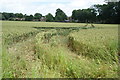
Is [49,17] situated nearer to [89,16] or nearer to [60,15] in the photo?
[60,15]

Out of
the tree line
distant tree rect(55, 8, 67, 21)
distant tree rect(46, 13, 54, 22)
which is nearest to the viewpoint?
distant tree rect(55, 8, 67, 21)

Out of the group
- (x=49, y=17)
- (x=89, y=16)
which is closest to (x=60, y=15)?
(x=49, y=17)

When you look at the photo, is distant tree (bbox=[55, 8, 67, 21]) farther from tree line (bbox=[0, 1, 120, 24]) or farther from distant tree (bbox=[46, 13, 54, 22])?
distant tree (bbox=[46, 13, 54, 22])

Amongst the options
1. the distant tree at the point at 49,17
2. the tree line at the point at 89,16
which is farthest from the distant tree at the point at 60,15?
the distant tree at the point at 49,17

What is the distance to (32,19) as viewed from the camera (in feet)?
139

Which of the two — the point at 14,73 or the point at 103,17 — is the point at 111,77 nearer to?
the point at 14,73

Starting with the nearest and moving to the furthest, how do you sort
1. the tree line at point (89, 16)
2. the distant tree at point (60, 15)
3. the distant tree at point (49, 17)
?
the distant tree at point (60, 15)
the distant tree at point (49, 17)
the tree line at point (89, 16)

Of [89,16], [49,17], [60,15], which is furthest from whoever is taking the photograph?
[89,16]

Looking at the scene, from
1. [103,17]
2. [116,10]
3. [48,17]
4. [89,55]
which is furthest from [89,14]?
[89,55]

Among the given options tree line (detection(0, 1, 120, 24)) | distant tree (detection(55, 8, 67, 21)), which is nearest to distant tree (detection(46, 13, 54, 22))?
tree line (detection(0, 1, 120, 24))

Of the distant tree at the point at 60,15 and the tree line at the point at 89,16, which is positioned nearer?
the distant tree at the point at 60,15

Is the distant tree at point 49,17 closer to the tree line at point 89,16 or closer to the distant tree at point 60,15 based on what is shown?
the tree line at point 89,16

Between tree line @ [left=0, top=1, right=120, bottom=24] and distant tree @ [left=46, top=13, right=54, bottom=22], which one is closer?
distant tree @ [left=46, top=13, right=54, bottom=22]

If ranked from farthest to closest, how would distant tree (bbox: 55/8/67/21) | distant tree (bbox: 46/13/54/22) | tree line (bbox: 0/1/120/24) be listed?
tree line (bbox: 0/1/120/24)
distant tree (bbox: 46/13/54/22)
distant tree (bbox: 55/8/67/21)
